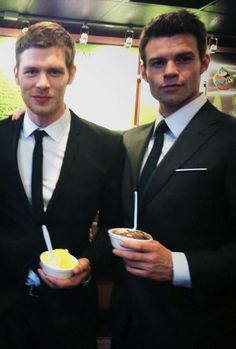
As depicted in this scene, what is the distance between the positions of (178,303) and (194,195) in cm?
48

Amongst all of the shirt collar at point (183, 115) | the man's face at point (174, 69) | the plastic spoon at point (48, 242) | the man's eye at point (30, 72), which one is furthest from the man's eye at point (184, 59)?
the plastic spoon at point (48, 242)

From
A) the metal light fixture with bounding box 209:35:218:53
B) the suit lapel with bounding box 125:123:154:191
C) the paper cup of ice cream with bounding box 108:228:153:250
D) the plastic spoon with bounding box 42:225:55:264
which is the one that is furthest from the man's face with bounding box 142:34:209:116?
the metal light fixture with bounding box 209:35:218:53

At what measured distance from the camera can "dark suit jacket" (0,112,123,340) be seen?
5.83ft

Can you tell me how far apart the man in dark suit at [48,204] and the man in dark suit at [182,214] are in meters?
0.17

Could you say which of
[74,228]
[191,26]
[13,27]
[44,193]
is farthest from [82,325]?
[13,27]

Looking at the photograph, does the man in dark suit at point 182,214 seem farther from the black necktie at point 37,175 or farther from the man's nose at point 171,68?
the black necktie at point 37,175

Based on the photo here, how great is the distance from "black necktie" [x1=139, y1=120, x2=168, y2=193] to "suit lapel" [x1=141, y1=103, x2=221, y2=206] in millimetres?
65

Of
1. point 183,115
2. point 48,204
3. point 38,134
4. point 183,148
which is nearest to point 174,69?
point 183,115

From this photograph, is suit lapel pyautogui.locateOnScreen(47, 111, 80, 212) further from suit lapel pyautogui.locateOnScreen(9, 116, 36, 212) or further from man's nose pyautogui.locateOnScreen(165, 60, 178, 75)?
man's nose pyautogui.locateOnScreen(165, 60, 178, 75)

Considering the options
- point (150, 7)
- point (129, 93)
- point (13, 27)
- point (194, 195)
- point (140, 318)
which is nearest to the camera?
point (194, 195)

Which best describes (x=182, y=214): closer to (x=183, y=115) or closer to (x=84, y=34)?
(x=183, y=115)

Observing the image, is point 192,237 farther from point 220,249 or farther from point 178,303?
point 178,303

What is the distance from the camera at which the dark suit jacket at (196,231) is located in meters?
1.62

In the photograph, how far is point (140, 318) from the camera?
1.79 metres
